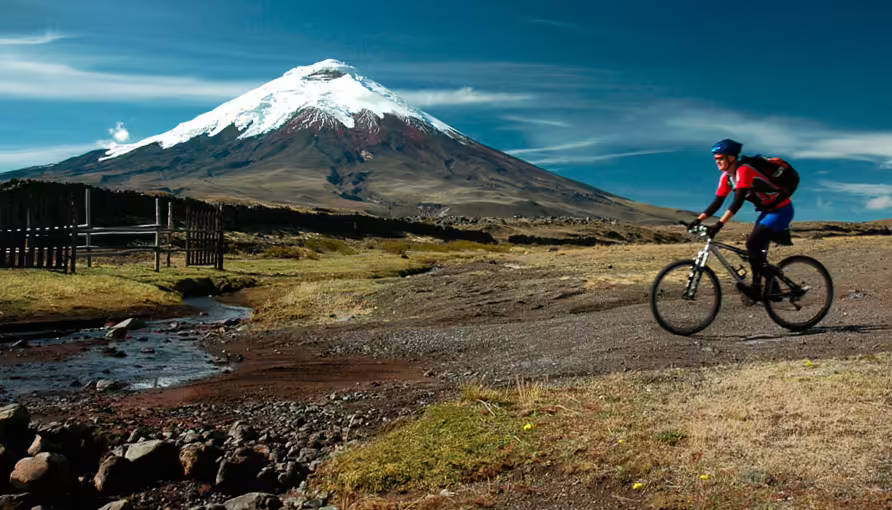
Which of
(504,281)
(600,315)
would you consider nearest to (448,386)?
(600,315)

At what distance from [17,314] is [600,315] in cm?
1850

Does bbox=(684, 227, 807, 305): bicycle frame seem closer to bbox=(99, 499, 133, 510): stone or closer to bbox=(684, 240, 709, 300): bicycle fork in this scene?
bbox=(684, 240, 709, 300): bicycle fork

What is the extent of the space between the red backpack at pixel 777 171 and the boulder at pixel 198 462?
8738 mm

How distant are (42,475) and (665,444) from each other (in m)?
7.42

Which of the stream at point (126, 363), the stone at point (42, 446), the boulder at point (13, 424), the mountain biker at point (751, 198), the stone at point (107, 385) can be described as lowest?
the stream at point (126, 363)

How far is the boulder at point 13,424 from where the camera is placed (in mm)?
9586

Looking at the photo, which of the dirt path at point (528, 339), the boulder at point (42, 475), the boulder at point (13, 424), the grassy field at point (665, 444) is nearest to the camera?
the grassy field at point (665, 444)

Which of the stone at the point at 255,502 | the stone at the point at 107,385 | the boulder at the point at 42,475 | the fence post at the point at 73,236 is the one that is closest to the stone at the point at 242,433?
the stone at the point at 255,502

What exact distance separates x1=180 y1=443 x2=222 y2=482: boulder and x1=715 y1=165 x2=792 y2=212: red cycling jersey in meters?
8.38

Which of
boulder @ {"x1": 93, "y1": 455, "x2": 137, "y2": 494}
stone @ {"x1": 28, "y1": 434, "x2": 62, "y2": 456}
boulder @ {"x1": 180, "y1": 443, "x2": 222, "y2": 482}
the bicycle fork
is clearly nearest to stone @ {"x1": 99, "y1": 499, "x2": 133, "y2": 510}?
boulder @ {"x1": 93, "y1": 455, "x2": 137, "y2": 494}

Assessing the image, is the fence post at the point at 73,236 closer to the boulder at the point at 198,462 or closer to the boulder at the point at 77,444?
the boulder at the point at 77,444

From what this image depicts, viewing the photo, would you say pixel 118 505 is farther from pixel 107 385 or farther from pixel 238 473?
pixel 107 385

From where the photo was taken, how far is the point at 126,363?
16891mm

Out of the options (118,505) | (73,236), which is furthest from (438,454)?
(73,236)
